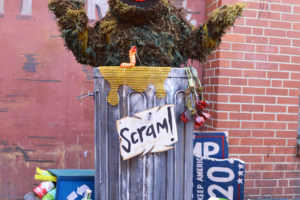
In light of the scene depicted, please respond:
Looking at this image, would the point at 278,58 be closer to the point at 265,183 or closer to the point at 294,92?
the point at 294,92

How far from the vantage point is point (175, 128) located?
1328 mm

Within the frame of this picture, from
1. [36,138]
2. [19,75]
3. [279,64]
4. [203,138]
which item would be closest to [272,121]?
[279,64]

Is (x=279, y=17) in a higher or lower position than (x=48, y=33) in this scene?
higher

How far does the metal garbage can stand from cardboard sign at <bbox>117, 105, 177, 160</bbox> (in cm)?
3

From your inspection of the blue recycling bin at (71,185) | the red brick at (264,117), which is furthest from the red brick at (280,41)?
the blue recycling bin at (71,185)

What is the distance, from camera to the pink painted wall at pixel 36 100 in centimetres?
258

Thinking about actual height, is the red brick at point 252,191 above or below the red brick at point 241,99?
below

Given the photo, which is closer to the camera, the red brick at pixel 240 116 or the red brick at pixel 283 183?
the red brick at pixel 240 116

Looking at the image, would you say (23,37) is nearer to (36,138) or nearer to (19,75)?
(19,75)

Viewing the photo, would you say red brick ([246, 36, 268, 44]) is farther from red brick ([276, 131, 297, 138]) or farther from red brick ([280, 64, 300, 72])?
red brick ([276, 131, 297, 138])

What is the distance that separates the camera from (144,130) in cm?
130

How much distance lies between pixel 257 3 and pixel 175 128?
1.88m

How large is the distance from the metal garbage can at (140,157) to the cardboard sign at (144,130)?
32 mm

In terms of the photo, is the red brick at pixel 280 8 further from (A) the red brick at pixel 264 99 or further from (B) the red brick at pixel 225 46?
(A) the red brick at pixel 264 99
